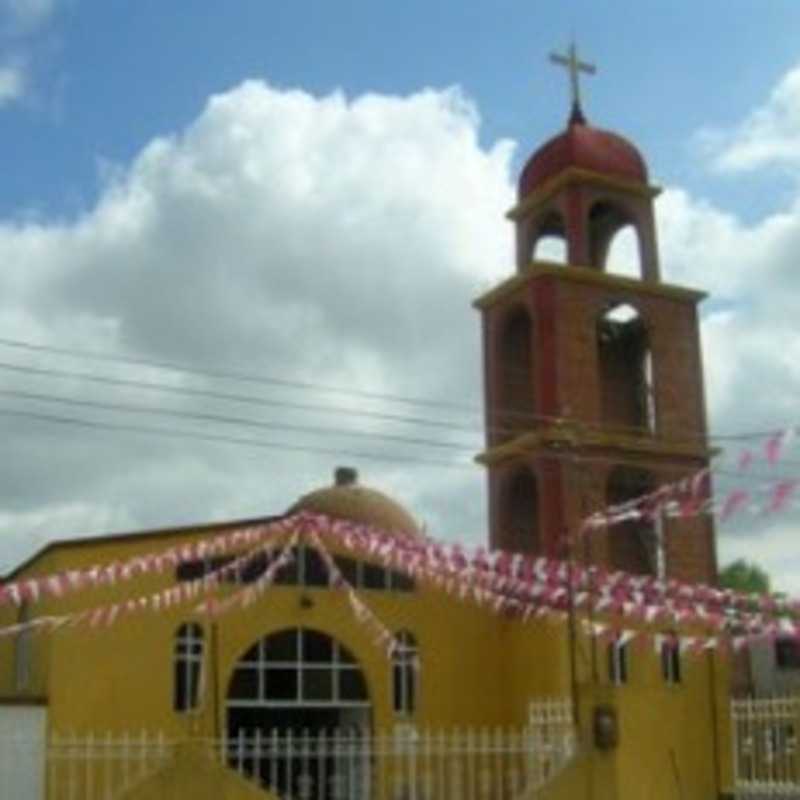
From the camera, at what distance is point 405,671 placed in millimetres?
27797

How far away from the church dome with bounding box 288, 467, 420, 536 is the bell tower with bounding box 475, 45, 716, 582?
222cm

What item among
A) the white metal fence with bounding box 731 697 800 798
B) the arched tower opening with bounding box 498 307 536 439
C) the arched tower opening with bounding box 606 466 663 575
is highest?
the arched tower opening with bounding box 498 307 536 439

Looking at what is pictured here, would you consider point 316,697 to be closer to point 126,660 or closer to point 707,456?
point 126,660

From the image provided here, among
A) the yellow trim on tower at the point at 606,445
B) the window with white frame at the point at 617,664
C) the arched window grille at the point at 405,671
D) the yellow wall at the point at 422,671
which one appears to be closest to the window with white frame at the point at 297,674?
the yellow wall at the point at 422,671

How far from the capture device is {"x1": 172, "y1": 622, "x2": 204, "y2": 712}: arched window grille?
2516cm

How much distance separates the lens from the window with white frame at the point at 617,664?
27188 millimetres

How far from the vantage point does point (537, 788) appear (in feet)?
48.9

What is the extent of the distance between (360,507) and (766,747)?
11441 millimetres

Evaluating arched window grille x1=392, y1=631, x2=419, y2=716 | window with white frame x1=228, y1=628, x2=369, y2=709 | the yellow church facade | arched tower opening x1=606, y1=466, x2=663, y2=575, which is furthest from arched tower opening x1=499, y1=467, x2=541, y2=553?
window with white frame x1=228, y1=628, x2=369, y2=709

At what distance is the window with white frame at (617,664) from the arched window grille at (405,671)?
3792 mm

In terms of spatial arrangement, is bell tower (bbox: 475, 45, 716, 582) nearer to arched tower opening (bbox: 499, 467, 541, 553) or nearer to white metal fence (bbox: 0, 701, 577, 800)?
arched tower opening (bbox: 499, 467, 541, 553)

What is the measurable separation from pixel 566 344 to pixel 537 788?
50.9 feet

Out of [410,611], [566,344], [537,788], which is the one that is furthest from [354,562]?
[537,788]

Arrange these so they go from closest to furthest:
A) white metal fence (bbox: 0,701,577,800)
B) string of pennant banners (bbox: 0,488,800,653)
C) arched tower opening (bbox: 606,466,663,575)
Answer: white metal fence (bbox: 0,701,577,800) → string of pennant banners (bbox: 0,488,800,653) → arched tower opening (bbox: 606,466,663,575)
